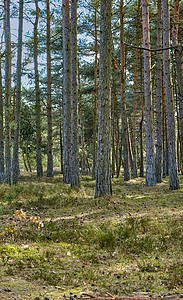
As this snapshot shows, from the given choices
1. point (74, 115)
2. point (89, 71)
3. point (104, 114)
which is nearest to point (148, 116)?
point (74, 115)

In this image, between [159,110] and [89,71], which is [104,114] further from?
[89,71]

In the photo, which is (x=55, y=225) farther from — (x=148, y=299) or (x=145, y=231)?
(x=148, y=299)

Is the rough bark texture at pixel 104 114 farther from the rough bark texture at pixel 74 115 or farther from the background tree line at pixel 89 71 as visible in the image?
the rough bark texture at pixel 74 115

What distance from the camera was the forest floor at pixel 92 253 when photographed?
12.2 feet

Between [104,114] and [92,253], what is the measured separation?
583 cm

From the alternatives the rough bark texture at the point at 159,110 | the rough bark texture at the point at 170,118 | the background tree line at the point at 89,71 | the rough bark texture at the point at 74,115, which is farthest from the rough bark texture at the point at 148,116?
the rough bark texture at the point at 74,115

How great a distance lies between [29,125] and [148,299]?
88.1 ft

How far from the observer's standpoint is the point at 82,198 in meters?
10.3

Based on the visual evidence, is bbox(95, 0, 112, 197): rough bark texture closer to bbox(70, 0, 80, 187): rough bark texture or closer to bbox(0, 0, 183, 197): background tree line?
bbox(0, 0, 183, 197): background tree line

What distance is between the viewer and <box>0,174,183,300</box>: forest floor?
372 centimetres

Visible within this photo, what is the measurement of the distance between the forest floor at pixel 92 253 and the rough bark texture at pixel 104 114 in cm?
126

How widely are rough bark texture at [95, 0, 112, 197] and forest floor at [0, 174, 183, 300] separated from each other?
1.26m

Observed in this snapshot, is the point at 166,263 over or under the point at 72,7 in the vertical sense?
under

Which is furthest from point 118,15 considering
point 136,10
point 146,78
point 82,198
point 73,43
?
point 82,198
